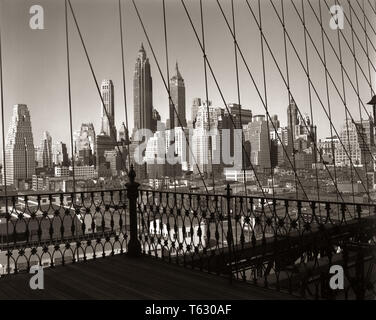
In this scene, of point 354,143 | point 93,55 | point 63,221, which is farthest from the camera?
point 354,143

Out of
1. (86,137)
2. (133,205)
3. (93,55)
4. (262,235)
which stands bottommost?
(262,235)

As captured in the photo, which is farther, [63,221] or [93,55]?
[93,55]

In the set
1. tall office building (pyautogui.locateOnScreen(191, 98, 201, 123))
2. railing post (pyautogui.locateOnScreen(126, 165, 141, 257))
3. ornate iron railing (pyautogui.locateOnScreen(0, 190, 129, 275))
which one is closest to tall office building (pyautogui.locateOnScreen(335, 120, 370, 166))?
railing post (pyautogui.locateOnScreen(126, 165, 141, 257))

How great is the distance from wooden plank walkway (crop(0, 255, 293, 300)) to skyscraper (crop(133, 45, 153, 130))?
868cm

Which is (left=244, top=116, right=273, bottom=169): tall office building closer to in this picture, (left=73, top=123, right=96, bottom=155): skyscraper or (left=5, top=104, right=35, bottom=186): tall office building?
(left=73, top=123, right=96, bottom=155): skyscraper

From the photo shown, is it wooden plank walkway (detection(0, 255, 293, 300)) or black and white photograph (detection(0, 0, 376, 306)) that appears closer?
wooden plank walkway (detection(0, 255, 293, 300))

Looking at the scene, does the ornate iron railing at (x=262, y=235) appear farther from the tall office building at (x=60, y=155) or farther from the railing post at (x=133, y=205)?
the tall office building at (x=60, y=155)

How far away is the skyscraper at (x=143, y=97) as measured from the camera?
14.0m

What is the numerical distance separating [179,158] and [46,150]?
4250 millimetres

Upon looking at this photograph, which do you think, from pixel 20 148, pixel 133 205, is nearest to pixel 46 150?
pixel 20 148

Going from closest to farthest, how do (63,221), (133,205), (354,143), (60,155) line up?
(63,221) < (133,205) < (60,155) < (354,143)

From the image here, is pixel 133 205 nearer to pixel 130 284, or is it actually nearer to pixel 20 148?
pixel 130 284

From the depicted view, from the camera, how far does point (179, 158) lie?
1231cm

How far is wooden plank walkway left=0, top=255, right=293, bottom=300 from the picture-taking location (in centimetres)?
353
